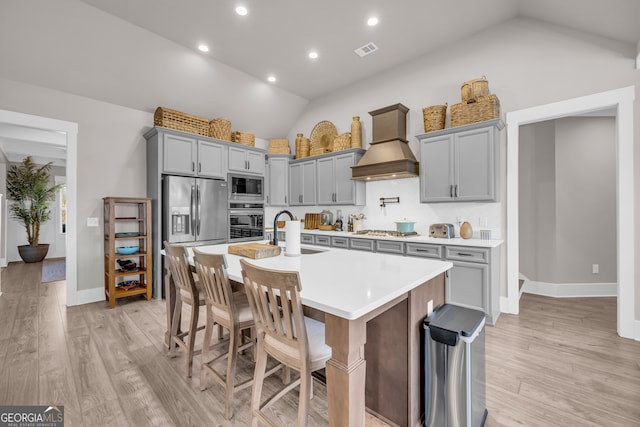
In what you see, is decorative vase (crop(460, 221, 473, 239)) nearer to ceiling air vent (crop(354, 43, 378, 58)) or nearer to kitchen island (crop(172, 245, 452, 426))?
kitchen island (crop(172, 245, 452, 426))

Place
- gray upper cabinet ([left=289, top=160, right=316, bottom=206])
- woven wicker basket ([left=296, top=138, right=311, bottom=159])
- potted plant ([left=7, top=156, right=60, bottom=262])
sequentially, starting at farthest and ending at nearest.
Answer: potted plant ([left=7, top=156, right=60, bottom=262]) → woven wicker basket ([left=296, top=138, right=311, bottom=159]) → gray upper cabinet ([left=289, top=160, right=316, bottom=206])

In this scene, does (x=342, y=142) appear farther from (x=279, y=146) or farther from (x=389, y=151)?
(x=279, y=146)

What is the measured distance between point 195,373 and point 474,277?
9.53 ft

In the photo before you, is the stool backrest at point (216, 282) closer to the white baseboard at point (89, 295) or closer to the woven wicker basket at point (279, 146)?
the white baseboard at point (89, 295)

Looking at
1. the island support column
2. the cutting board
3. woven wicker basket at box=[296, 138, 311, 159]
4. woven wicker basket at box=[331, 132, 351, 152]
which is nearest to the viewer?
the island support column

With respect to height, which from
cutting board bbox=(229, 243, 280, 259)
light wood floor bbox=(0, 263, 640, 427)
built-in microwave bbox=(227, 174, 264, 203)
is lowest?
Answer: light wood floor bbox=(0, 263, 640, 427)

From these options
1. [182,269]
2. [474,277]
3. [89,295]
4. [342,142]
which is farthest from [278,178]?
[474,277]

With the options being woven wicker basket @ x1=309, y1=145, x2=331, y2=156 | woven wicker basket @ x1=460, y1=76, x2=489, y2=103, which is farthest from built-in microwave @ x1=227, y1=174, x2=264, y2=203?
woven wicker basket @ x1=460, y1=76, x2=489, y2=103

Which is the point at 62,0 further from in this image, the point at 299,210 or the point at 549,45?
the point at 549,45

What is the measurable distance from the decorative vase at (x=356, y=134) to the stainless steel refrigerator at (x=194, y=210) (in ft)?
7.56

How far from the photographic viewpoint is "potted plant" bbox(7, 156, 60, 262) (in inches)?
264

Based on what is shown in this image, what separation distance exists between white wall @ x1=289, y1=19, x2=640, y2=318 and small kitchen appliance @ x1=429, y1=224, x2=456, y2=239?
34 centimetres

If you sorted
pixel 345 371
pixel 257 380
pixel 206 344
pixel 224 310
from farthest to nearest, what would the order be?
pixel 206 344, pixel 224 310, pixel 257 380, pixel 345 371

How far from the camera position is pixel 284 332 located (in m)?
1.42
